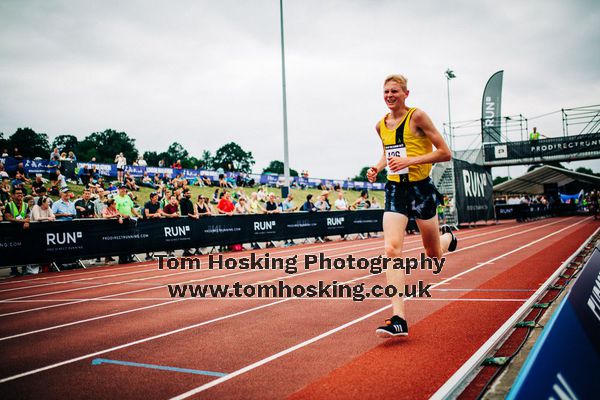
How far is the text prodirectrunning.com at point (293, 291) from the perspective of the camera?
249 inches

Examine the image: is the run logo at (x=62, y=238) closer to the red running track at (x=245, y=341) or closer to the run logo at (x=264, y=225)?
the red running track at (x=245, y=341)

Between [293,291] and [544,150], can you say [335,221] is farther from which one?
[544,150]

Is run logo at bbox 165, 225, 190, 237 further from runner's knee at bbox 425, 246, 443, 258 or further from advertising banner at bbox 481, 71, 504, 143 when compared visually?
advertising banner at bbox 481, 71, 504, 143

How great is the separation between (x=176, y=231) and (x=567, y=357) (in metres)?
13.1

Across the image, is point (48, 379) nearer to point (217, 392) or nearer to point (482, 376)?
Result: point (217, 392)

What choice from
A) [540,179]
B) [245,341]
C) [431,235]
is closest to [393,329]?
[431,235]

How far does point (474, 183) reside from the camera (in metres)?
25.2

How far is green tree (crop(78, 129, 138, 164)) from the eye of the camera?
328 feet

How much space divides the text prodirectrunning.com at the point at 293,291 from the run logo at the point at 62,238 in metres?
5.47

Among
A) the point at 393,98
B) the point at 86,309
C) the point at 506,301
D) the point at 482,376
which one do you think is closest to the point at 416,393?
the point at 482,376

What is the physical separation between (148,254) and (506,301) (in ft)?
36.4

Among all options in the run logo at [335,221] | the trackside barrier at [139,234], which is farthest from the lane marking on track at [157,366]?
the run logo at [335,221]

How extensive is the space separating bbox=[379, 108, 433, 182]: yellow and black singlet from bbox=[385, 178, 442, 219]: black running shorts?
6cm

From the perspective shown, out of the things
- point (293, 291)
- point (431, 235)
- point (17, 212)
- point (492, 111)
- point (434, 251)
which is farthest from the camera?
point (492, 111)
